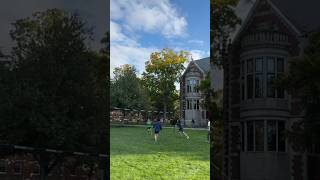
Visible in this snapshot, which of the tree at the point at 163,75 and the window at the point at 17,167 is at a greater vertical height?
the tree at the point at 163,75

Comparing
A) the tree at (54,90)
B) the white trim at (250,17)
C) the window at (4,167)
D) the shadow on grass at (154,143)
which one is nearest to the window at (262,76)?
the white trim at (250,17)

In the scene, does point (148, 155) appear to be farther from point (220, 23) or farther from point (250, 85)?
point (220, 23)

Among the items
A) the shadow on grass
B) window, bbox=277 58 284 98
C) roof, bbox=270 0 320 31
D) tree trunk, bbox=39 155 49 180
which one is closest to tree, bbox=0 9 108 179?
tree trunk, bbox=39 155 49 180

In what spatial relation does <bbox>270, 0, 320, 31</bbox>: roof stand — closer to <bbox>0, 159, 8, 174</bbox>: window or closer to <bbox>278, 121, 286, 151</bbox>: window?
<bbox>278, 121, 286, 151</bbox>: window

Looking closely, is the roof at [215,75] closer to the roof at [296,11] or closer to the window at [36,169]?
the roof at [296,11]

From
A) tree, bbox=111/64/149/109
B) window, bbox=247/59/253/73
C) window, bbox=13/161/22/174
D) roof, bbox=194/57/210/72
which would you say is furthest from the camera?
window, bbox=13/161/22/174

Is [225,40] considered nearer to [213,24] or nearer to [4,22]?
[213,24]

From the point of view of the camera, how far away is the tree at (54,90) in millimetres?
8359

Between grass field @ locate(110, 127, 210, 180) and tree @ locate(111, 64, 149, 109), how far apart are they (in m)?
0.35

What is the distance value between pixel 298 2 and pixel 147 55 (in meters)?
2.17

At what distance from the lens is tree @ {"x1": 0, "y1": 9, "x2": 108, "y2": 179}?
8359 millimetres

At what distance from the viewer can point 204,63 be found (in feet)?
26.4

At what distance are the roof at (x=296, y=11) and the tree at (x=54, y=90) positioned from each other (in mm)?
2125

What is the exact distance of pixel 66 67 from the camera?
8500mm
